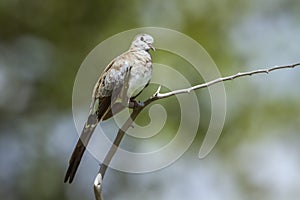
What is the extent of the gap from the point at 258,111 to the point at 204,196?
0.67 m

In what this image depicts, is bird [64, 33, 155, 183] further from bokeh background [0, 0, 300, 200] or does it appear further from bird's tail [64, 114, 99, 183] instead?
bokeh background [0, 0, 300, 200]

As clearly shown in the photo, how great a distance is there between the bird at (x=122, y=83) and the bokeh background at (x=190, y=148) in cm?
260

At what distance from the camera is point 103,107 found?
52.7 inches

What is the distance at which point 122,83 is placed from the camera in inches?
55.9

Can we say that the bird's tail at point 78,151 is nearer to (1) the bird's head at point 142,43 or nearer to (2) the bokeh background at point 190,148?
(1) the bird's head at point 142,43

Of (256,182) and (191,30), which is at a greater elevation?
(191,30)

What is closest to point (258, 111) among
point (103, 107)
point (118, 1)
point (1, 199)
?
point (118, 1)

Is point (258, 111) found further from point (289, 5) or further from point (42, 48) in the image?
point (42, 48)

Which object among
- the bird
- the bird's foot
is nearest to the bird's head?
the bird

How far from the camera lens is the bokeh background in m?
4.18

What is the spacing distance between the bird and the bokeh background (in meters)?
2.60

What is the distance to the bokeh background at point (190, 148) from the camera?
13.7ft

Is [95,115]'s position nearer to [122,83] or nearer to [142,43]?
[122,83]

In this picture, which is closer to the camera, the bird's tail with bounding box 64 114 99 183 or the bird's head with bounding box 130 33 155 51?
the bird's tail with bounding box 64 114 99 183
